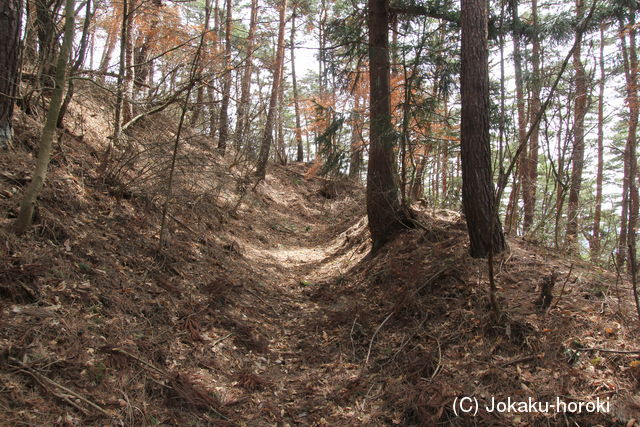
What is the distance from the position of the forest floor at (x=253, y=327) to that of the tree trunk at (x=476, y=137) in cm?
39

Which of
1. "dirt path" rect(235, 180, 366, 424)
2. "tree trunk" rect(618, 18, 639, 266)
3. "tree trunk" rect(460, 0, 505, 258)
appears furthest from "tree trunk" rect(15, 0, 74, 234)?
"tree trunk" rect(618, 18, 639, 266)

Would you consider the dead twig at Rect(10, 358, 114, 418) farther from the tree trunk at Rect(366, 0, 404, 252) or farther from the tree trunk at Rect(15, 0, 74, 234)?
the tree trunk at Rect(366, 0, 404, 252)

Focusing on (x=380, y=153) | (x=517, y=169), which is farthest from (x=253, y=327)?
(x=517, y=169)

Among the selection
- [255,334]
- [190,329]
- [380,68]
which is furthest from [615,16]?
[190,329]

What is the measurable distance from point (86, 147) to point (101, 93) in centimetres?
125

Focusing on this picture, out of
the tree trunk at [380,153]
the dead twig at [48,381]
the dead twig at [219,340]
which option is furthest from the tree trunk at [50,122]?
the tree trunk at [380,153]

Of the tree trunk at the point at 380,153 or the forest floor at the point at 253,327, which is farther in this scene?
the tree trunk at the point at 380,153

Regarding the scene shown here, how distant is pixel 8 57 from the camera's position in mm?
4465

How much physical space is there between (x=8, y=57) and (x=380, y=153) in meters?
5.54

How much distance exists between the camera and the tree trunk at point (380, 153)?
7109 millimetres

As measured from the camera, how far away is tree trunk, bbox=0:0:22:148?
4.43 meters

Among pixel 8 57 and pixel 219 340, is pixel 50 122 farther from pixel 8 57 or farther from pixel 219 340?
pixel 219 340

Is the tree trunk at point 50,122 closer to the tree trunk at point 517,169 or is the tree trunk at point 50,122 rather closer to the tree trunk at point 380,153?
the tree trunk at point 380,153

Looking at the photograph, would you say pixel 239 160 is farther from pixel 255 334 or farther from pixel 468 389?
pixel 468 389
